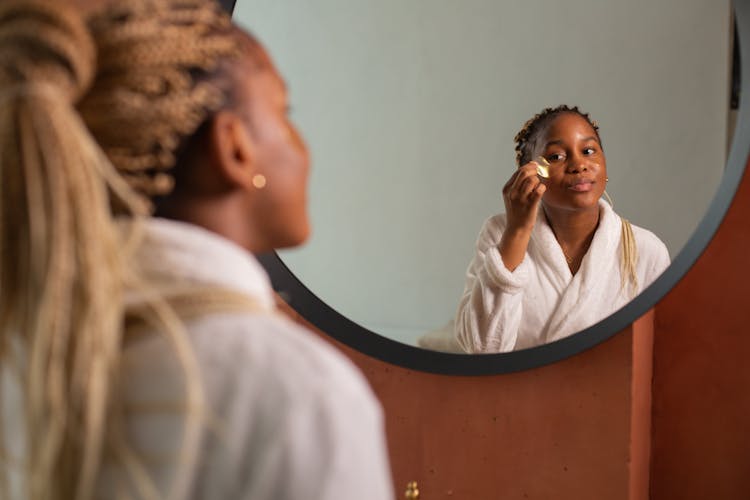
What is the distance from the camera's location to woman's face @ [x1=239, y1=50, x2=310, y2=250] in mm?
443

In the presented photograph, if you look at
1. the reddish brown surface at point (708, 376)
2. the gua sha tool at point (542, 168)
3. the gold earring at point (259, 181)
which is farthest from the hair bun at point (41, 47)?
the reddish brown surface at point (708, 376)

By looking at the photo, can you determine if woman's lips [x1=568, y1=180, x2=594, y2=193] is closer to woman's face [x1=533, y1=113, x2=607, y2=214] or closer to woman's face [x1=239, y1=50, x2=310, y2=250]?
woman's face [x1=533, y1=113, x2=607, y2=214]

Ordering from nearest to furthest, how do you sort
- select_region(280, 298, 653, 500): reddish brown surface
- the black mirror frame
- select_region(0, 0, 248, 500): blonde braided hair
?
1. select_region(0, 0, 248, 500): blonde braided hair
2. the black mirror frame
3. select_region(280, 298, 653, 500): reddish brown surface

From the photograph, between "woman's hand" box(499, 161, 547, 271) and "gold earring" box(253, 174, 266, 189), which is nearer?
"gold earring" box(253, 174, 266, 189)

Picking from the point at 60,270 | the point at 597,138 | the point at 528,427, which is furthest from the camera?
the point at 528,427

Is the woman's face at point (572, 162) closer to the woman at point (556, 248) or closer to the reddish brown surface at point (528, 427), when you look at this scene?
the woman at point (556, 248)

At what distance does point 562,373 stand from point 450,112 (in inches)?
11.8

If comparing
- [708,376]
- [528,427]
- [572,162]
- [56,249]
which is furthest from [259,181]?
[708,376]

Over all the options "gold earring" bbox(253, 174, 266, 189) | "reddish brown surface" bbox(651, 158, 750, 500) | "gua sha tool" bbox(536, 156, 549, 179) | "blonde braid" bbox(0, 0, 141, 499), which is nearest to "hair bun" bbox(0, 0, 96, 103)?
"blonde braid" bbox(0, 0, 141, 499)

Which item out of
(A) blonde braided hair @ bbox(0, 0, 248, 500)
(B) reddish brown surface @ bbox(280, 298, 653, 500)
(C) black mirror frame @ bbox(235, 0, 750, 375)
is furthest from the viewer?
(B) reddish brown surface @ bbox(280, 298, 653, 500)

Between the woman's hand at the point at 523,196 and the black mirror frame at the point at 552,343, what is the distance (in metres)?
0.13

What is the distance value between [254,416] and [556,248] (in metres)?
0.59

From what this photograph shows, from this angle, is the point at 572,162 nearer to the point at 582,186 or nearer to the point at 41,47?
the point at 582,186

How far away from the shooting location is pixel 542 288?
36.5 inches
